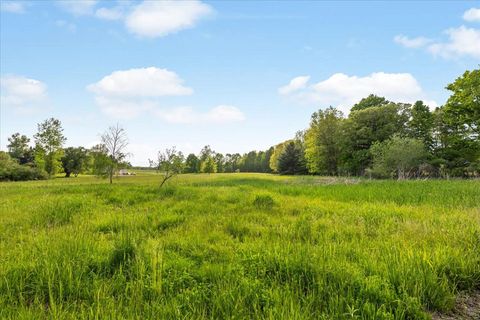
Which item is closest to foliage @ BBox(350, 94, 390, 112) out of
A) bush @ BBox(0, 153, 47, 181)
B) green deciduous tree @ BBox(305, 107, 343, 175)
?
green deciduous tree @ BBox(305, 107, 343, 175)

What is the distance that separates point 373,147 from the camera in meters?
42.0

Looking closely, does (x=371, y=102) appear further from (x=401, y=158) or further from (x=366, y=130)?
(x=401, y=158)

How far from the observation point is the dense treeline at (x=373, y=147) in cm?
3142

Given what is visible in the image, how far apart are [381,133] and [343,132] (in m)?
6.80

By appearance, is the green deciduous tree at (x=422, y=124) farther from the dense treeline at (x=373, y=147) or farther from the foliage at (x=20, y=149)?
the foliage at (x=20, y=149)

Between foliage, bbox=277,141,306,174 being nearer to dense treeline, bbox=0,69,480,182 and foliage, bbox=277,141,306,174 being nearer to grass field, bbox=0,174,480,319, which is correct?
dense treeline, bbox=0,69,480,182

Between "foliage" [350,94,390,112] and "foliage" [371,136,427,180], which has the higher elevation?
"foliage" [350,94,390,112]

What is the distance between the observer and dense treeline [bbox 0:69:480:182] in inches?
1237

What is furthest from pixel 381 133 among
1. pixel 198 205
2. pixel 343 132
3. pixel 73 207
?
pixel 73 207

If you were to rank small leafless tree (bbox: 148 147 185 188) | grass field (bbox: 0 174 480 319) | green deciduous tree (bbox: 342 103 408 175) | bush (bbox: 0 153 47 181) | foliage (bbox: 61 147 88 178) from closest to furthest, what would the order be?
grass field (bbox: 0 174 480 319)
small leafless tree (bbox: 148 147 185 188)
green deciduous tree (bbox: 342 103 408 175)
bush (bbox: 0 153 47 181)
foliage (bbox: 61 147 88 178)

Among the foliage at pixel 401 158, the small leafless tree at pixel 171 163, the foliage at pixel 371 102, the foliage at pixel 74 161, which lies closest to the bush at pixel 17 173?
the foliage at pixel 74 161

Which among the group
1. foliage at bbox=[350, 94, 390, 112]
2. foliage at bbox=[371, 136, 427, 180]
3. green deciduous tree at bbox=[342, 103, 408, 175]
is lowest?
foliage at bbox=[371, 136, 427, 180]

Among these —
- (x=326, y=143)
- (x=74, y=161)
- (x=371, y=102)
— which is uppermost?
(x=371, y=102)

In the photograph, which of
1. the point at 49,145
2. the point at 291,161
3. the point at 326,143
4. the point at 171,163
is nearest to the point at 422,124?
the point at 326,143
